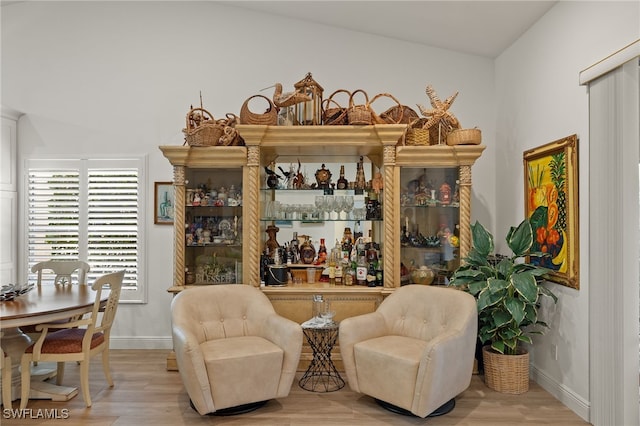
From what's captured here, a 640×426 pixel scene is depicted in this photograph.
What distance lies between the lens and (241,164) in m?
4.20

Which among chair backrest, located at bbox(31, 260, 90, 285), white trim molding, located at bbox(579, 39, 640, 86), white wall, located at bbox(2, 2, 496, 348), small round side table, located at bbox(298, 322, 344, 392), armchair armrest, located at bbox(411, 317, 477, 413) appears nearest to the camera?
white trim molding, located at bbox(579, 39, 640, 86)

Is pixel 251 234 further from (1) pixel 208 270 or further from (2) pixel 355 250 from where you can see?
(2) pixel 355 250

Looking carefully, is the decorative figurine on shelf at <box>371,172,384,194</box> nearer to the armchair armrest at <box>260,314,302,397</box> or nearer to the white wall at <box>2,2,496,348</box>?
the white wall at <box>2,2,496,348</box>

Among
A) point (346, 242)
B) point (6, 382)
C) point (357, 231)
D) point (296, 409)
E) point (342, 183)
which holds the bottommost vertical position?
point (296, 409)

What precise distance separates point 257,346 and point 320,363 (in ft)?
3.51

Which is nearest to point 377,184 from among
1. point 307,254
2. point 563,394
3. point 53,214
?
point 307,254

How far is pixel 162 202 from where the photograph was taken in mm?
4863

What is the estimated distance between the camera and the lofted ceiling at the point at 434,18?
377 centimetres

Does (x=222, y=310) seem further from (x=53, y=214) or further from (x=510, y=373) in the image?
(x=53, y=214)

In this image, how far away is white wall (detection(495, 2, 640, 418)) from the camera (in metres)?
3.00

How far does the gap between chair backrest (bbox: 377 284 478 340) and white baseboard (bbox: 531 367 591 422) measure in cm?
92

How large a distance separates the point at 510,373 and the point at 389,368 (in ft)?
3.84

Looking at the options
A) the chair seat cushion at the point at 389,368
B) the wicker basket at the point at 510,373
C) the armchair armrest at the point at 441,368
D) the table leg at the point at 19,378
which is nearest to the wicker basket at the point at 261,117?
the chair seat cushion at the point at 389,368

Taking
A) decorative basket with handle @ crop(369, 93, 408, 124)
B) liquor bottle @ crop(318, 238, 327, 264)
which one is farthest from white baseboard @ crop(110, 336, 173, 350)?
decorative basket with handle @ crop(369, 93, 408, 124)
